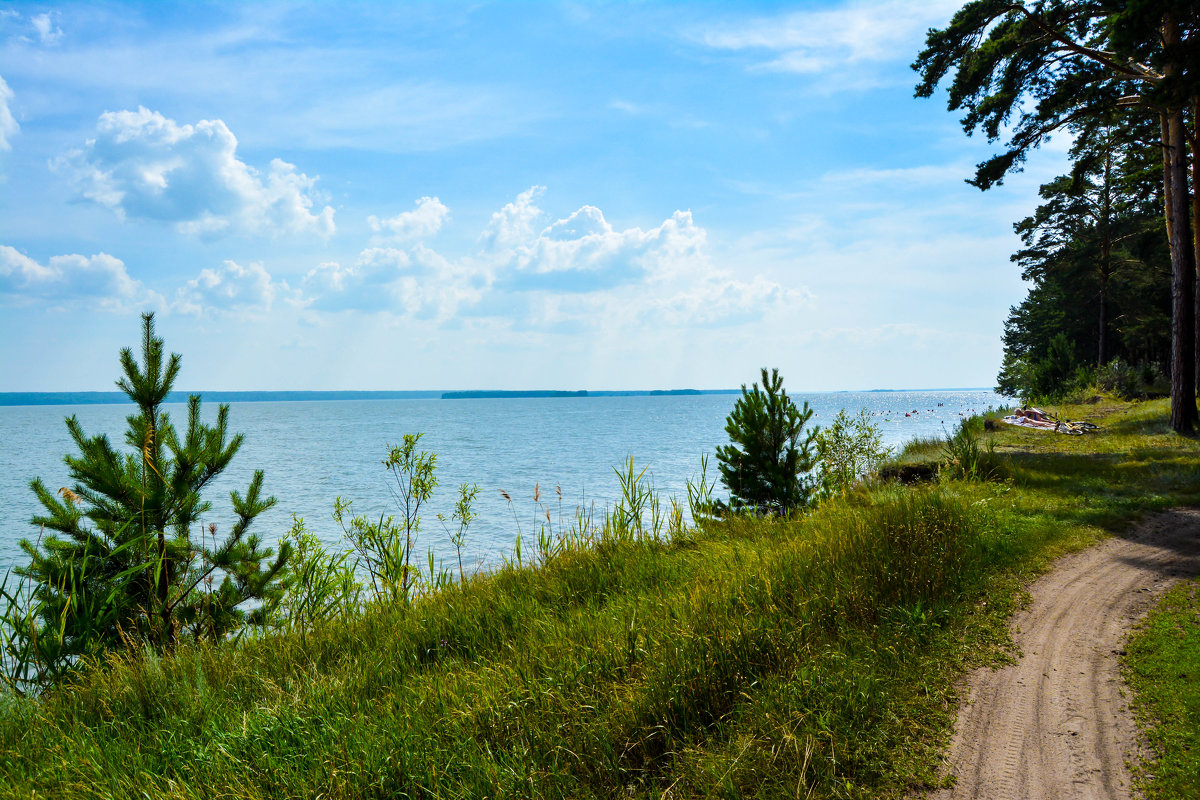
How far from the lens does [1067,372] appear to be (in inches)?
1449

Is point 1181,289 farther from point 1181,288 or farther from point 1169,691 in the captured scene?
point 1169,691

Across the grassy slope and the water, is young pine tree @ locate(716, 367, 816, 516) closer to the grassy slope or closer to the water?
the water

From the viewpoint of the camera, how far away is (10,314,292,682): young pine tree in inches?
239

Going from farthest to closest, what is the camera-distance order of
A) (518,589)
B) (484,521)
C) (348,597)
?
(484,521) < (348,597) < (518,589)

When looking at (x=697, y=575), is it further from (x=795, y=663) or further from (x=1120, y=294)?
(x=1120, y=294)

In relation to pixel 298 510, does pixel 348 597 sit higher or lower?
higher

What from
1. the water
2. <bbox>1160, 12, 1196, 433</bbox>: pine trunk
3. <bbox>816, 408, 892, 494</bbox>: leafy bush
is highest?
<bbox>1160, 12, 1196, 433</bbox>: pine trunk

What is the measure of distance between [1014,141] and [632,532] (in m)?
14.6

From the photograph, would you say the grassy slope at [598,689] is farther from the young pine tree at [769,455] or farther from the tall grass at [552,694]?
the young pine tree at [769,455]

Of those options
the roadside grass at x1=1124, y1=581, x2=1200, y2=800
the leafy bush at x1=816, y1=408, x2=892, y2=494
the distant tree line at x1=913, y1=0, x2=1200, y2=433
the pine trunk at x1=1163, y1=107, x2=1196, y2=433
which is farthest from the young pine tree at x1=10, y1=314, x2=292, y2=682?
the pine trunk at x1=1163, y1=107, x2=1196, y2=433

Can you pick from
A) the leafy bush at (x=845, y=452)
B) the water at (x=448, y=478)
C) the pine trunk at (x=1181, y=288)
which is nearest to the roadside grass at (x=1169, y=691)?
the leafy bush at (x=845, y=452)

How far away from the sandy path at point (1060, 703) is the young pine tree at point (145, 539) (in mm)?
6682

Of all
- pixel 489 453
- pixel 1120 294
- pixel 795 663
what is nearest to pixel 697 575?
pixel 795 663

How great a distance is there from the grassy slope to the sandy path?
23 centimetres
